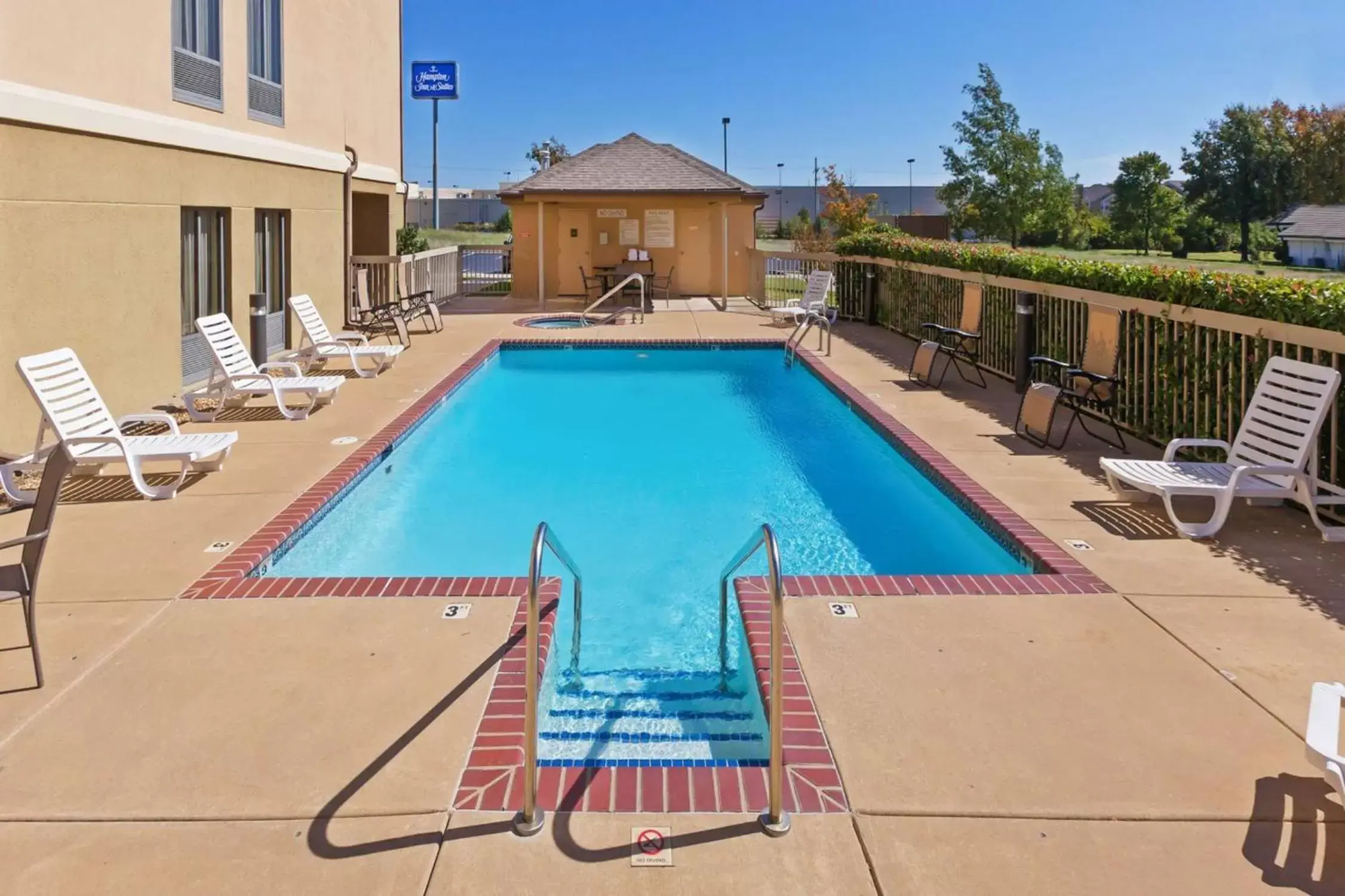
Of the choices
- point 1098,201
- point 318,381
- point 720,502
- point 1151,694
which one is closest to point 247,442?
point 318,381

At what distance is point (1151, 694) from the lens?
12.8ft

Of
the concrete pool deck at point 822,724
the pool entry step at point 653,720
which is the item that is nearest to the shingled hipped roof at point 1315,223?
the concrete pool deck at point 822,724

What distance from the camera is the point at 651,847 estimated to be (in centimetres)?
294

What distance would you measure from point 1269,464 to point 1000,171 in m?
37.5

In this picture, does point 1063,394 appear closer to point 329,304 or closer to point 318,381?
point 318,381

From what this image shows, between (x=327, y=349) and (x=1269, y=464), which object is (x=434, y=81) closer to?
(x=327, y=349)

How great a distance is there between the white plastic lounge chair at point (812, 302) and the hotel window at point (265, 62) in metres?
8.08

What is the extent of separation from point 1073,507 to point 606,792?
4394 mm

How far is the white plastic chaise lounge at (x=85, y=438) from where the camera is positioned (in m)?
6.55

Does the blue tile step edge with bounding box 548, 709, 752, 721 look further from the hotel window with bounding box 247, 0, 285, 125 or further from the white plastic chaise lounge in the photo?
the hotel window with bounding box 247, 0, 285, 125

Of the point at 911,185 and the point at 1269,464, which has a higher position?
the point at 911,185

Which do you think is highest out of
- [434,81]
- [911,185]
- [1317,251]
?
[911,185]

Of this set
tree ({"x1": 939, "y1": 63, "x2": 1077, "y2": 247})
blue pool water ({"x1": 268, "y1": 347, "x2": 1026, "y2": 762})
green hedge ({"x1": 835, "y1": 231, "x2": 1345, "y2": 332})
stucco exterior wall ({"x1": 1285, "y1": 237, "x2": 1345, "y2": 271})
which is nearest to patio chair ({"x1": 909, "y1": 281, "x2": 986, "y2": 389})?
green hedge ({"x1": 835, "y1": 231, "x2": 1345, "y2": 332})

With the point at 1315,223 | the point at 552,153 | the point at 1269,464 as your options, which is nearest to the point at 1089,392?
the point at 1269,464
